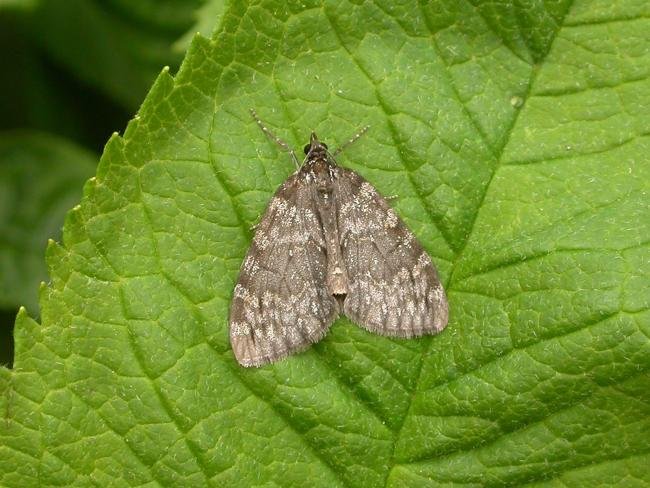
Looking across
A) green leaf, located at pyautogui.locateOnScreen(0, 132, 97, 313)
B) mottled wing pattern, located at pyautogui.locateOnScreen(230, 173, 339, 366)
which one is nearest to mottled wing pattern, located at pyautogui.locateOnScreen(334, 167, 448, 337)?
mottled wing pattern, located at pyautogui.locateOnScreen(230, 173, 339, 366)

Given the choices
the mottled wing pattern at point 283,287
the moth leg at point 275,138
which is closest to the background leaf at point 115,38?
the mottled wing pattern at point 283,287

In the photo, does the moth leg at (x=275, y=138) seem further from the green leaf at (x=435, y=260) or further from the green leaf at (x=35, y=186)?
the green leaf at (x=35, y=186)

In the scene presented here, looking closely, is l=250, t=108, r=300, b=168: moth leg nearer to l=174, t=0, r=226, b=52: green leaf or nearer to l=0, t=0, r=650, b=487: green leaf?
l=0, t=0, r=650, b=487: green leaf

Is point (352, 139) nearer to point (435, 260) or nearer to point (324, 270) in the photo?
point (435, 260)

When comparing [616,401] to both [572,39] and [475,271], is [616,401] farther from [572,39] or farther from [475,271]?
[572,39]

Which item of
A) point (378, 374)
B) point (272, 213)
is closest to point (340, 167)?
point (272, 213)
